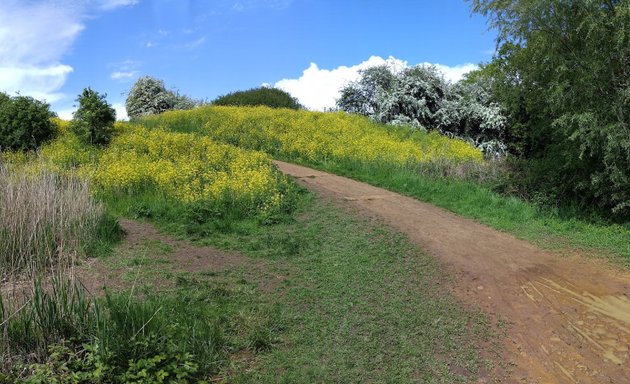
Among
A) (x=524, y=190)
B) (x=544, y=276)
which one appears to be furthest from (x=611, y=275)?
(x=524, y=190)

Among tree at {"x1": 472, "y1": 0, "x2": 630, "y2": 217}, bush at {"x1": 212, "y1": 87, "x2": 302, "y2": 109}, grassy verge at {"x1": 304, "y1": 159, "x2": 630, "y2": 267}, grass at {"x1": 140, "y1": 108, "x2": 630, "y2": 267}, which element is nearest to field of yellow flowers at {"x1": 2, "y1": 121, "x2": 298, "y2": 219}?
grass at {"x1": 140, "y1": 108, "x2": 630, "y2": 267}

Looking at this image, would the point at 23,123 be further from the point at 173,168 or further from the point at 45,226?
the point at 45,226

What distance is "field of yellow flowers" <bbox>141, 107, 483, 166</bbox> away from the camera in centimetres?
1611

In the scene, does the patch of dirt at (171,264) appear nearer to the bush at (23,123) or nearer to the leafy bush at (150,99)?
the bush at (23,123)

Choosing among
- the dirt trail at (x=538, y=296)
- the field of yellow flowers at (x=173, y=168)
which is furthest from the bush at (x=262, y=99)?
the dirt trail at (x=538, y=296)

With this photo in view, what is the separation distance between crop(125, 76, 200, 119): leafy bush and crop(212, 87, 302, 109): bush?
2253 millimetres

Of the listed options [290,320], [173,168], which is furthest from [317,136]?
[290,320]

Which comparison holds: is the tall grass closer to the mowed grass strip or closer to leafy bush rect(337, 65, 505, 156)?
the mowed grass strip

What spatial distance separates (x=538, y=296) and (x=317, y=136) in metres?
12.1

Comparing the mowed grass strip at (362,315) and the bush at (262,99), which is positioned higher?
the bush at (262,99)

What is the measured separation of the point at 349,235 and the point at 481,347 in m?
3.61

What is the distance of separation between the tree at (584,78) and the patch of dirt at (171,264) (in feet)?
19.6

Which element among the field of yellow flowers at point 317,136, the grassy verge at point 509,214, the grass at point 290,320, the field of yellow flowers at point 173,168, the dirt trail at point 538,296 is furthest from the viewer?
the field of yellow flowers at point 317,136

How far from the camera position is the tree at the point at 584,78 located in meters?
9.27
